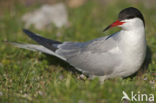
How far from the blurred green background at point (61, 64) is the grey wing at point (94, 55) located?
0.83 ft

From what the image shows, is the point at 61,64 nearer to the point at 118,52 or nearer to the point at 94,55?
the point at 94,55

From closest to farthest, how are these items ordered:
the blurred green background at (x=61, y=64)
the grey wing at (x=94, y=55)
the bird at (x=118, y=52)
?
the blurred green background at (x=61, y=64), the bird at (x=118, y=52), the grey wing at (x=94, y=55)

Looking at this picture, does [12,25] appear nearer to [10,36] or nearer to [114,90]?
[10,36]

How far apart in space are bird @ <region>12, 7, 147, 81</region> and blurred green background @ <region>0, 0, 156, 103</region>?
23 centimetres

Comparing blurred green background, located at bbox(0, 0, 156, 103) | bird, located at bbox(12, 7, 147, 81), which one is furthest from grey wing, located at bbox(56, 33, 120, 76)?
blurred green background, located at bbox(0, 0, 156, 103)

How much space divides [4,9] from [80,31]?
7.86 ft

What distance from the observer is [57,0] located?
25.1 ft

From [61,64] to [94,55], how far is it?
967mm

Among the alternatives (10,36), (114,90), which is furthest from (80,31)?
(114,90)

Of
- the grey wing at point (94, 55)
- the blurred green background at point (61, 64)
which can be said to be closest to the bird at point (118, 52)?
the grey wing at point (94, 55)

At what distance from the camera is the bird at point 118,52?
3713mm

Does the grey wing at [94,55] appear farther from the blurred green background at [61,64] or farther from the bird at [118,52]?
the blurred green background at [61,64]

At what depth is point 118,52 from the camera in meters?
3.86

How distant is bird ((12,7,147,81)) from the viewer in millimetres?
3713
